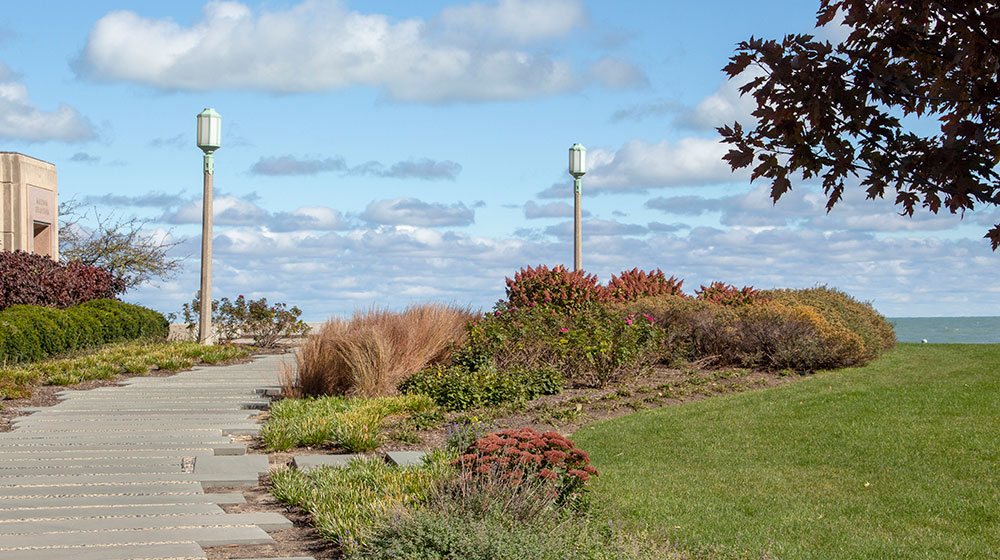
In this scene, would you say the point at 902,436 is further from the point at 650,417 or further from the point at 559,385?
the point at 559,385

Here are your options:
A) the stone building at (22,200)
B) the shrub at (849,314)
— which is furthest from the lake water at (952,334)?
the stone building at (22,200)

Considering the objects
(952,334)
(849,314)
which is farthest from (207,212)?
(952,334)

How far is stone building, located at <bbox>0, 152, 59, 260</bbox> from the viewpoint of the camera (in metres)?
21.4

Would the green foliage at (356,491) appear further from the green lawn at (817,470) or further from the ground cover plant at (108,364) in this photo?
the ground cover plant at (108,364)

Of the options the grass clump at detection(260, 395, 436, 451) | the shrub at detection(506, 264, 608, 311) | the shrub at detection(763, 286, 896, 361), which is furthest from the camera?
the shrub at detection(506, 264, 608, 311)

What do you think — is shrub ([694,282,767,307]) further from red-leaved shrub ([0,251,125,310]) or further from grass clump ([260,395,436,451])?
red-leaved shrub ([0,251,125,310])

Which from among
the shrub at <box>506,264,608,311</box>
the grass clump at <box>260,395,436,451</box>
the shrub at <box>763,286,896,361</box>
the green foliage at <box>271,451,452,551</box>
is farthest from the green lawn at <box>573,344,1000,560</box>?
the shrub at <box>506,264,608,311</box>

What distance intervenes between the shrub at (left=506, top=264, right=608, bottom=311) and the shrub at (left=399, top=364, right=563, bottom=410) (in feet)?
16.0

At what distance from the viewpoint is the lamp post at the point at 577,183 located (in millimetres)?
17703

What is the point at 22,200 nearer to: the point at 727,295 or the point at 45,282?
the point at 45,282

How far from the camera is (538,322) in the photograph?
1180 cm

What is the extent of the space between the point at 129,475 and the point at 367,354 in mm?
3397

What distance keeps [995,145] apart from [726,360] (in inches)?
368

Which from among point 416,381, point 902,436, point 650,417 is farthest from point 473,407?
point 902,436
